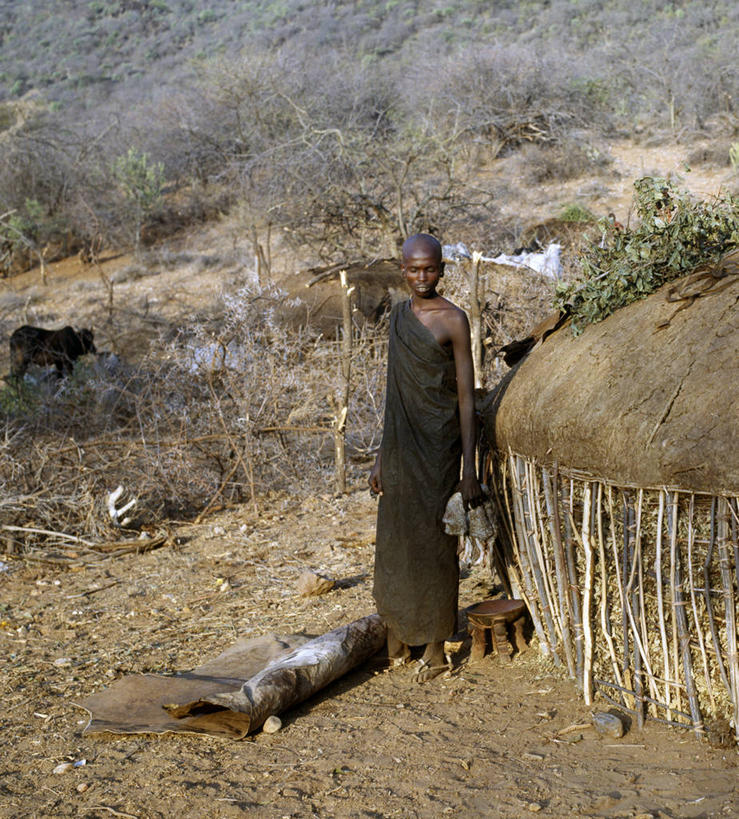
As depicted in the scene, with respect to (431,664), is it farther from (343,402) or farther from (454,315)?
(343,402)

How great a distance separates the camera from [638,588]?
276cm

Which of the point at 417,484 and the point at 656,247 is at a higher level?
the point at 656,247

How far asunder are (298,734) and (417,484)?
3.01 feet

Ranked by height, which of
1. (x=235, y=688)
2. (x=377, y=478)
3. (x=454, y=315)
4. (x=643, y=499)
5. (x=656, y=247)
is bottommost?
(x=235, y=688)

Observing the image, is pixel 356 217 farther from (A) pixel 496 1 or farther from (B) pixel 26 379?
(A) pixel 496 1

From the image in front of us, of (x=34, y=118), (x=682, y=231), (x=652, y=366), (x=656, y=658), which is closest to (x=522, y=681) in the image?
(x=656, y=658)

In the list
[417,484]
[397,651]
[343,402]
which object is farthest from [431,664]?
[343,402]

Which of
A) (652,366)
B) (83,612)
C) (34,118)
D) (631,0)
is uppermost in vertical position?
(631,0)

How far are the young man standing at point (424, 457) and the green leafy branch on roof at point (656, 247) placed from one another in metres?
0.49

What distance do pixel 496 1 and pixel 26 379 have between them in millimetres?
23642

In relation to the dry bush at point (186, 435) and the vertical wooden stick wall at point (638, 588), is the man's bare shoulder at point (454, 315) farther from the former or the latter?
the dry bush at point (186, 435)

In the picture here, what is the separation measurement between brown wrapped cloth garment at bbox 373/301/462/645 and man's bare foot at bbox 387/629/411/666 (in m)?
0.12

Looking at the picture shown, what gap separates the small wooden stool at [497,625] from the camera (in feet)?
11.1

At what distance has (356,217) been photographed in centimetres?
1179
